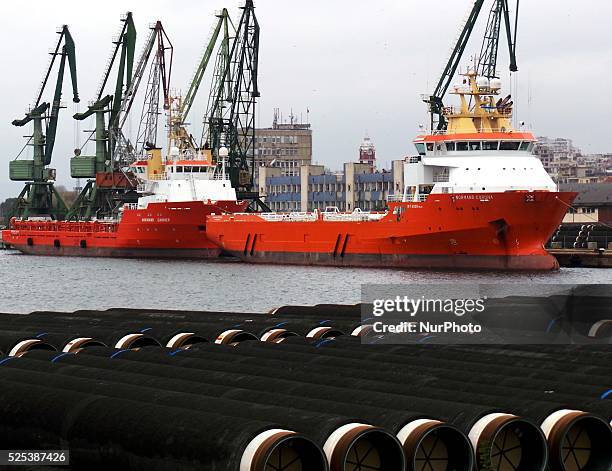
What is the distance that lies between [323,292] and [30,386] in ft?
98.0

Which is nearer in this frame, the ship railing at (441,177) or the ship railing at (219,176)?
the ship railing at (441,177)

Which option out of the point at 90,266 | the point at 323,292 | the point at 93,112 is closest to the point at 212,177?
the point at 90,266

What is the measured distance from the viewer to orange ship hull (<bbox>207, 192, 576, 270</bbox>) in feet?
163

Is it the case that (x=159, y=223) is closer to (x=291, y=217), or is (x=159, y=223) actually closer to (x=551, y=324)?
(x=291, y=217)

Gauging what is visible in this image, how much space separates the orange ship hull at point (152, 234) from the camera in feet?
216

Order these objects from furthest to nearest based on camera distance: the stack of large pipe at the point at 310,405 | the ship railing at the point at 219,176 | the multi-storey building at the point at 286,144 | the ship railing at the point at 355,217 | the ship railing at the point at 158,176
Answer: the multi-storey building at the point at 286,144
the ship railing at the point at 219,176
the ship railing at the point at 158,176
the ship railing at the point at 355,217
the stack of large pipe at the point at 310,405

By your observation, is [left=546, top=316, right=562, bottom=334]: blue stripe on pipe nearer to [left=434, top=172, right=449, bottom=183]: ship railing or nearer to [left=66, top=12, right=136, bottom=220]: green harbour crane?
[left=434, top=172, right=449, bottom=183]: ship railing

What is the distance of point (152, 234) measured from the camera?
222ft

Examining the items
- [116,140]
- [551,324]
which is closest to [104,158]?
[116,140]

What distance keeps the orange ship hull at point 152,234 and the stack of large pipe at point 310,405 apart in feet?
160

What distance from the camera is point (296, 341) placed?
688 inches

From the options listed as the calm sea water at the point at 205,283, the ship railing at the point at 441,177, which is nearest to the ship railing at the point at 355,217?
the calm sea water at the point at 205,283

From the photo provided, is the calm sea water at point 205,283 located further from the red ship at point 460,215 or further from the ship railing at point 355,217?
the ship railing at point 355,217

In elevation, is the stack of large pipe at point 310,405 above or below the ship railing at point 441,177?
below
